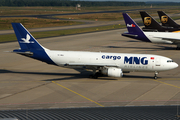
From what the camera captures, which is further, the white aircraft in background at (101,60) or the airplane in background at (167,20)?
the airplane in background at (167,20)

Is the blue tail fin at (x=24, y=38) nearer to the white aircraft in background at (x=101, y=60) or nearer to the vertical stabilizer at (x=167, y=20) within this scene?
the white aircraft in background at (x=101, y=60)

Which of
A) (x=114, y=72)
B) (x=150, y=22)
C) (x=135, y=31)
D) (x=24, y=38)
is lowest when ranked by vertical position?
(x=114, y=72)

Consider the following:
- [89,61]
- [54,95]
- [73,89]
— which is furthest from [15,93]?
[89,61]

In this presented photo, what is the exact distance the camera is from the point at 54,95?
105ft

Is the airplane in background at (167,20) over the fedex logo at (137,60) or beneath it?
over

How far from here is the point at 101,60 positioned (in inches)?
1586

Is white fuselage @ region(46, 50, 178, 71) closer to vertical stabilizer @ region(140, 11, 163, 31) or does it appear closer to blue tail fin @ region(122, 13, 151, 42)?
blue tail fin @ region(122, 13, 151, 42)

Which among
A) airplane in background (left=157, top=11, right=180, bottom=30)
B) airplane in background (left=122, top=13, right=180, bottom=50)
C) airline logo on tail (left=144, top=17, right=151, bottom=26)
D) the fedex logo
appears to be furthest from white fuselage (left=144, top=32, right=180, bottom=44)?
the fedex logo

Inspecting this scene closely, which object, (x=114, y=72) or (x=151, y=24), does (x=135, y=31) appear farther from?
(x=114, y=72)

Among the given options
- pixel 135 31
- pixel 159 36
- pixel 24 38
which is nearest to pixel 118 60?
pixel 24 38

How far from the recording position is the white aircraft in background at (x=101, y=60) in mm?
39000

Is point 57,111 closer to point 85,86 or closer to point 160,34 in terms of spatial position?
point 85,86

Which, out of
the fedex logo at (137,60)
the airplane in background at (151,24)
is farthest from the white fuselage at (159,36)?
the fedex logo at (137,60)

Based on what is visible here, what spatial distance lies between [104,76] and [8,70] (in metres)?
17.0
